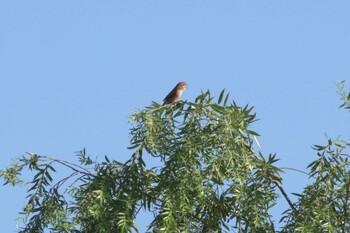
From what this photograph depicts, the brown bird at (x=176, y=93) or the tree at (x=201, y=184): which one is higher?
the brown bird at (x=176, y=93)

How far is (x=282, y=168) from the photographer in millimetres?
6938

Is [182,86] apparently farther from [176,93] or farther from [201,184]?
[201,184]

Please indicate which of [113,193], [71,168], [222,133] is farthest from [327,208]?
[71,168]

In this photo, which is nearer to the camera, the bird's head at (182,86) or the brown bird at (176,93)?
the brown bird at (176,93)

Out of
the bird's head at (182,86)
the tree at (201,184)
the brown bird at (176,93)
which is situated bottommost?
the tree at (201,184)

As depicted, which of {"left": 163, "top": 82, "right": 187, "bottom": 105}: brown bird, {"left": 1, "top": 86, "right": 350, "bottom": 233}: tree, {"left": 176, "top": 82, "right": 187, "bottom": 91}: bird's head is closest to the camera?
{"left": 1, "top": 86, "right": 350, "bottom": 233}: tree

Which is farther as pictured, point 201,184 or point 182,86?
point 182,86

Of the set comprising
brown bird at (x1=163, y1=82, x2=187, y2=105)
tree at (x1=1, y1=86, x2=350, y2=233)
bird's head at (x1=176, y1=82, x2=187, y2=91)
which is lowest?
tree at (x1=1, y1=86, x2=350, y2=233)

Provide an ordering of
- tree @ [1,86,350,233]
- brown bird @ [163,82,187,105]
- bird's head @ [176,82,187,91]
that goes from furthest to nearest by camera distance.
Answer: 1. bird's head @ [176,82,187,91]
2. brown bird @ [163,82,187,105]
3. tree @ [1,86,350,233]

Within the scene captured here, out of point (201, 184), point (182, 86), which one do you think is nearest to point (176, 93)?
point (182, 86)

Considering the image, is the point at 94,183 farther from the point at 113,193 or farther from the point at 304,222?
the point at 304,222

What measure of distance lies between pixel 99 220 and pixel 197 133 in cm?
97

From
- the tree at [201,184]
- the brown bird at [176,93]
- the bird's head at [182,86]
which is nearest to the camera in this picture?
the tree at [201,184]

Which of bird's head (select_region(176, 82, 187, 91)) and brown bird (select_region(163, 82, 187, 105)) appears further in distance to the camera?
bird's head (select_region(176, 82, 187, 91))
